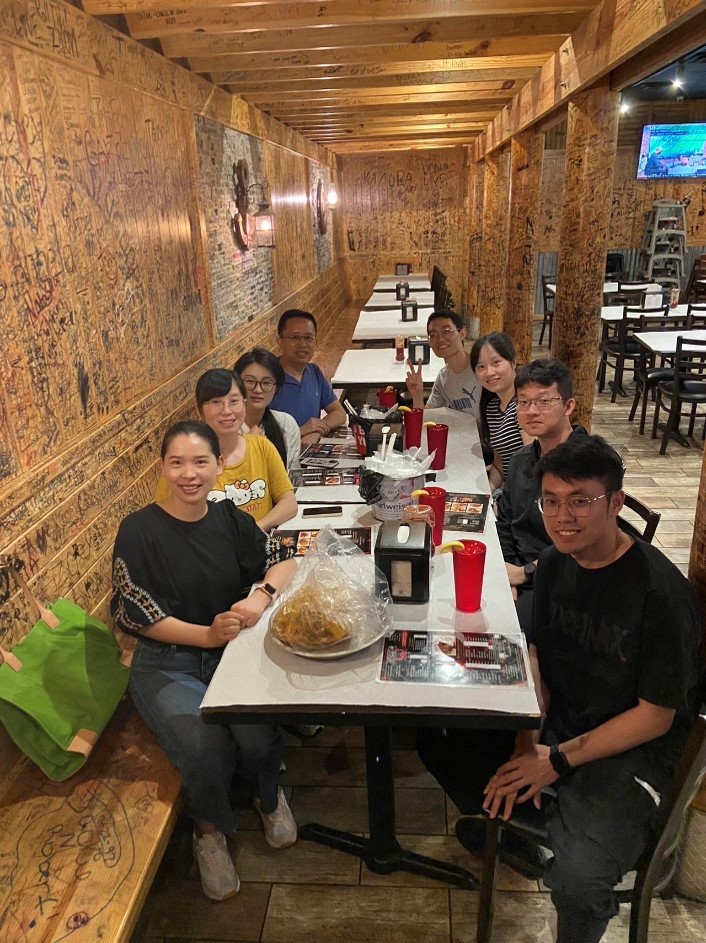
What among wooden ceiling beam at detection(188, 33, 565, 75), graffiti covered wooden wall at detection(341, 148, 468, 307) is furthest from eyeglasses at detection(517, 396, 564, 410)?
graffiti covered wooden wall at detection(341, 148, 468, 307)

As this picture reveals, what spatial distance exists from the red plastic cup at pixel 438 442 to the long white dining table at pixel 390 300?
20.0 feet

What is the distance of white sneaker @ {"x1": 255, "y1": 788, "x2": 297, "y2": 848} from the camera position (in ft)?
7.97

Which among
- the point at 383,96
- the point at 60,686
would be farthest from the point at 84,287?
the point at 383,96

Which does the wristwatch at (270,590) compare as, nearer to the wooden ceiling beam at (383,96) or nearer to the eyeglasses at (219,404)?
the eyeglasses at (219,404)

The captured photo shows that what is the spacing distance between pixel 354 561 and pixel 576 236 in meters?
3.17

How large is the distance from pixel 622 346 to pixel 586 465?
620 cm

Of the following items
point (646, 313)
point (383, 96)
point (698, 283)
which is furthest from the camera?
point (698, 283)

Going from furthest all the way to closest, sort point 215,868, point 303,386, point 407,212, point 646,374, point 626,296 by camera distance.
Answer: point 407,212 < point 626,296 < point 646,374 < point 303,386 < point 215,868

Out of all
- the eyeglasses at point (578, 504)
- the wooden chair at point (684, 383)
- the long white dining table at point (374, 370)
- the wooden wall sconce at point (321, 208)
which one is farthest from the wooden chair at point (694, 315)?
the eyeglasses at point (578, 504)

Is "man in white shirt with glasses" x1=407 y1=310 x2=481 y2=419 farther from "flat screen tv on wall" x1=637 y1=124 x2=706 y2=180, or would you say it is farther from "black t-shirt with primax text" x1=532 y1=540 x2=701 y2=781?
"flat screen tv on wall" x1=637 y1=124 x2=706 y2=180

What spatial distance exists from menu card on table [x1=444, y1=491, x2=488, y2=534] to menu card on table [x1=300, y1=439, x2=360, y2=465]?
82 centimetres

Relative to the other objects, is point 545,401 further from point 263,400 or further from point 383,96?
point 383,96

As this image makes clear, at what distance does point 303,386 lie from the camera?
14.2 ft

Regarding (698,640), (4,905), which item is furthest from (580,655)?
(4,905)
